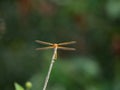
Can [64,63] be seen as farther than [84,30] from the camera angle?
No

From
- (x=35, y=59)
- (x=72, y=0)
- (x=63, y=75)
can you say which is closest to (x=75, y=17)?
(x=72, y=0)

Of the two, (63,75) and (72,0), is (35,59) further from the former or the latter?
(63,75)

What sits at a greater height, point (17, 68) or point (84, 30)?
point (84, 30)

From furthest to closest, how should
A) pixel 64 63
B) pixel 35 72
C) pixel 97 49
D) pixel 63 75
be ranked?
pixel 97 49, pixel 35 72, pixel 64 63, pixel 63 75

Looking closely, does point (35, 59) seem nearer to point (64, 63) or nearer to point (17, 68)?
point (17, 68)

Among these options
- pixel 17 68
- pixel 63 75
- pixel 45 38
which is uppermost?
pixel 45 38

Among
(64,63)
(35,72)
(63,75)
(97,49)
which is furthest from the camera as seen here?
(97,49)
